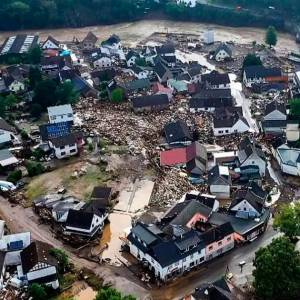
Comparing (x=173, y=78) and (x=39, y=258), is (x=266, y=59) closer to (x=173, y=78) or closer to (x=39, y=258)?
(x=173, y=78)

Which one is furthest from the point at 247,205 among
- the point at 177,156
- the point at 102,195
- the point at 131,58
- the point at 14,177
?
the point at 131,58

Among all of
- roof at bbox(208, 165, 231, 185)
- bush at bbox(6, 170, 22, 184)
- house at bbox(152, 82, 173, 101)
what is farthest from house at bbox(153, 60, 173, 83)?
bush at bbox(6, 170, 22, 184)

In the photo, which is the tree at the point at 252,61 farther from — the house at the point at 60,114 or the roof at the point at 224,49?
the house at the point at 60,114

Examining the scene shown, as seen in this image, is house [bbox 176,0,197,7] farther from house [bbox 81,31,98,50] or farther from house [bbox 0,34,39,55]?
house [bbox 0,34,39,55]

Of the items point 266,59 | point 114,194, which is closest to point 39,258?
point 114,194

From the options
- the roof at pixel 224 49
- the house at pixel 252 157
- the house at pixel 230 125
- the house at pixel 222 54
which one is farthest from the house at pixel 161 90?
the house at pixel 252 157

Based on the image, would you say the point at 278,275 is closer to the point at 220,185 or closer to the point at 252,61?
the point at 220,185

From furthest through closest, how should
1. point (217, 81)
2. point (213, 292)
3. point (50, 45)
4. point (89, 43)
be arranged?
point (89, 43)
point (50, 45)
point (217, 81)
point (213, 292)
